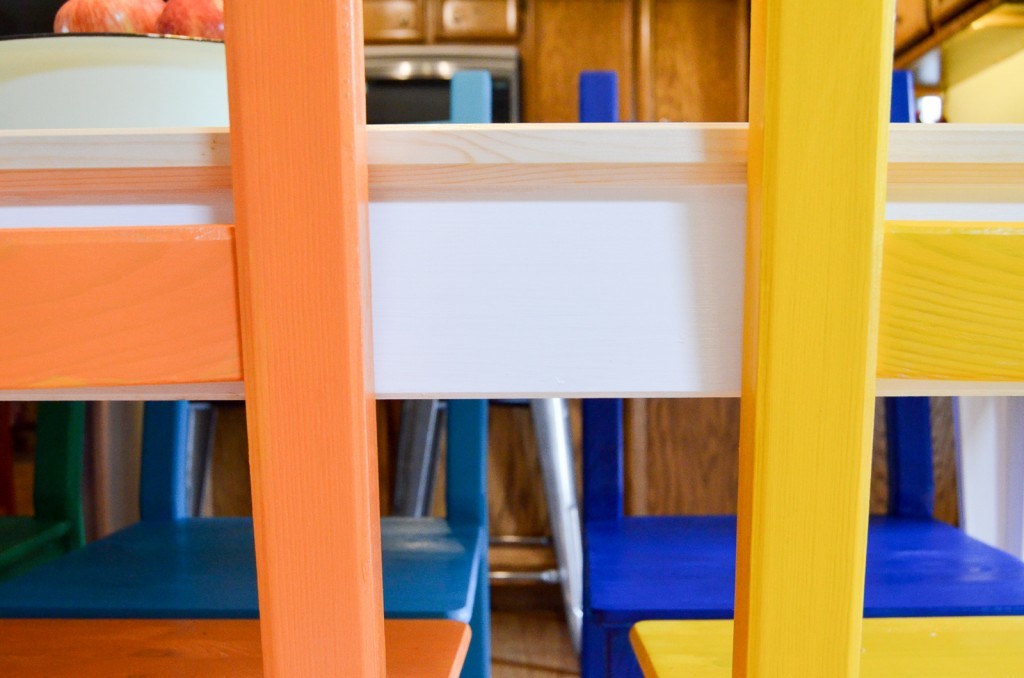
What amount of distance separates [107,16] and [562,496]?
124cm

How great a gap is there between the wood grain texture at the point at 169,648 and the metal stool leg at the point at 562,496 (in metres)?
1.03

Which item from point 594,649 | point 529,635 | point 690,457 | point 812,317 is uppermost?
point 812,317

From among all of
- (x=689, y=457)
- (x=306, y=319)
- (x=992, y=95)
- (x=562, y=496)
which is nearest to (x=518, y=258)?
(x=306, y=319)

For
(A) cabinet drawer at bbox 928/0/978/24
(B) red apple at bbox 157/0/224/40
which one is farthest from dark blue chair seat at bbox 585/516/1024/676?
(A) cabinet drawer at bbox 928/0/978/24

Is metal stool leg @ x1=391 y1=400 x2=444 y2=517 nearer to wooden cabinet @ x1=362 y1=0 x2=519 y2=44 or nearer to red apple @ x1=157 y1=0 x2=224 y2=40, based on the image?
red apple @ x1=157 y1=0 x2=224 y2=40

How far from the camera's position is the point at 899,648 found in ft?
1.69

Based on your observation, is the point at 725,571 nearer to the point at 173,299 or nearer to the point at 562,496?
the point at 173,299

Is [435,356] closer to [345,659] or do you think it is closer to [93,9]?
[345,659]

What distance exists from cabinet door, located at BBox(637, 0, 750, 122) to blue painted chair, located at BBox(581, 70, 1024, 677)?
50.5 inches

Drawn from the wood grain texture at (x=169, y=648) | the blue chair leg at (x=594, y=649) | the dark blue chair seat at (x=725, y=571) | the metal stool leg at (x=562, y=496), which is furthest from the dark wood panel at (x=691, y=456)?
the wood grain texture at (x=169, y=648)

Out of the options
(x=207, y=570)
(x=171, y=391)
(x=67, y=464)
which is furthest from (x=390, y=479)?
(x=171, y=391)

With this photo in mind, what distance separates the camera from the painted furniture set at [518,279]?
12.6 inches

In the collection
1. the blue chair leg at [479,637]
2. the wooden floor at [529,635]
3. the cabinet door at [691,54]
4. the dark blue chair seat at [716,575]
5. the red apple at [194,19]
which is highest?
the cabinet door at [691,54]

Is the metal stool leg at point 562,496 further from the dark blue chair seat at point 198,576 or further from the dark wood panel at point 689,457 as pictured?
the dark blue chair seat at point 198,576
